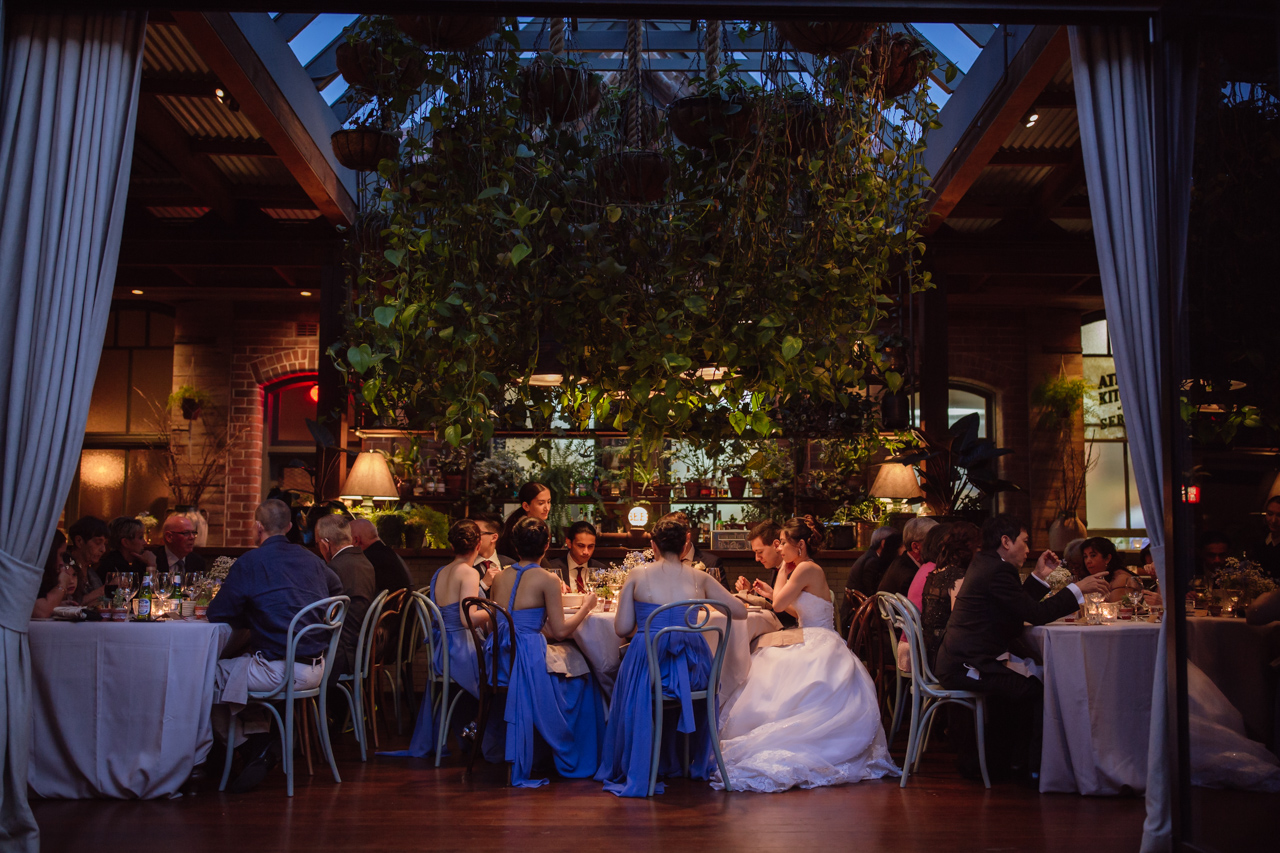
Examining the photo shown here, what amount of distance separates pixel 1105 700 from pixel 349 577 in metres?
→ 3.91

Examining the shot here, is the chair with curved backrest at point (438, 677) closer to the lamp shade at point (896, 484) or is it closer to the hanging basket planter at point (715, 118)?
the hanging basket planter at point (715, 118)

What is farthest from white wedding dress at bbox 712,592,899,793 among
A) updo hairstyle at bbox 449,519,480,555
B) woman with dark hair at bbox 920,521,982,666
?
updo hairstyle at bbox 449,519,480,555

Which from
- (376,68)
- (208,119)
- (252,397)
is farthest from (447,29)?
(252,397)

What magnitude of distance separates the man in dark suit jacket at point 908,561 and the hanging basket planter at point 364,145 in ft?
12.3

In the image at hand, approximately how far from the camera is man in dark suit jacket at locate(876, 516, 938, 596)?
257 inches

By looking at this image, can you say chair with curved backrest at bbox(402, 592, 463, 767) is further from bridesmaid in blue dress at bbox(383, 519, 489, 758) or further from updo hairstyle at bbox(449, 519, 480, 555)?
updo hairstyle at bbox(449, 519, 480, 555)

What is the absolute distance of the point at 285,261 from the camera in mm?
9422

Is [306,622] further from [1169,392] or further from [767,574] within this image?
[767,574]

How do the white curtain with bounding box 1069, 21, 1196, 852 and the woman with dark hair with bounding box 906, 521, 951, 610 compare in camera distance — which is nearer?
the white curtain with bounding box 1069, 21, 1196, 852

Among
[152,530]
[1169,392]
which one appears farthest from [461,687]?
[152,530]

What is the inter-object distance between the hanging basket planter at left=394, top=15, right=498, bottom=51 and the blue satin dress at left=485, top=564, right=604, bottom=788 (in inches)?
98.3

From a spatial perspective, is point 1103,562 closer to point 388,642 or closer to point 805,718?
point 805,718

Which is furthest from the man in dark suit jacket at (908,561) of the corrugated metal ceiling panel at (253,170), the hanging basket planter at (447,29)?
the corrugated metal ceiling panel at (253,170)

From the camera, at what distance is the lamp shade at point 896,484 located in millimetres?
8984
